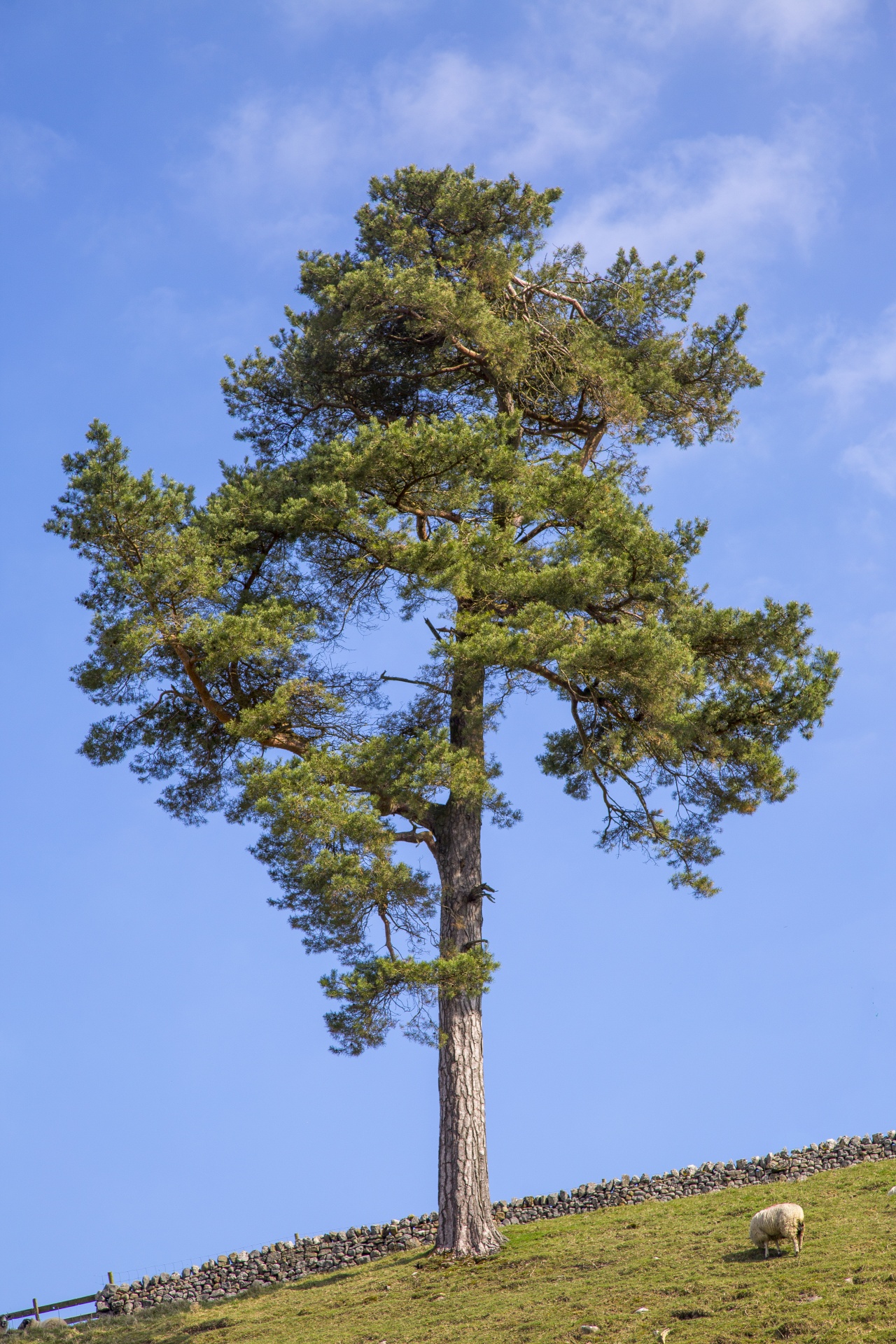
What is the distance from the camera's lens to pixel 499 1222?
1488cm

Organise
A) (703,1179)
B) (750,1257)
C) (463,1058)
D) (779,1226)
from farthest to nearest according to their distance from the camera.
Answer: (703,1179) → (463,1058) → (750,1257) → (779,1226)

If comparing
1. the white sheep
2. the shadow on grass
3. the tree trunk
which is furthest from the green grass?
the tree trunk

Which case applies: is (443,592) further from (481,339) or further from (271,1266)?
(271,1266)

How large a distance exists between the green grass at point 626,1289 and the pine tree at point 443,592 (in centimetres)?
117

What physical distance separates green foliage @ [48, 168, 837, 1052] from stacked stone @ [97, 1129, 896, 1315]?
4.13 metres

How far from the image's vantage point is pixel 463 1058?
12.8 meters

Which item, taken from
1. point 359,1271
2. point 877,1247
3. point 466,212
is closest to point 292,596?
point 466,212

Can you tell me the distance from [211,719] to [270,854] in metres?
2.08

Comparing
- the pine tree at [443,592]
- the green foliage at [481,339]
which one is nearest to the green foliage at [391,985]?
the pine tree at [443,592]

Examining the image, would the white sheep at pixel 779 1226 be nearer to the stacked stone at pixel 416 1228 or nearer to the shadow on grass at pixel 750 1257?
the shadow on grass at pixel 750 1257

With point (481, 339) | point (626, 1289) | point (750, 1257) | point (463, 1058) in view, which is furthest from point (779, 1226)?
point (481, 339)

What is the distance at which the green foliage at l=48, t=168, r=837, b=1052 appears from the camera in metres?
12.2

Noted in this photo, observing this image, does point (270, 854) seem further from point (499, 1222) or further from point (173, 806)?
point (499, 1222)

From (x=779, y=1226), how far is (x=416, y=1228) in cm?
669
